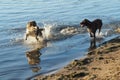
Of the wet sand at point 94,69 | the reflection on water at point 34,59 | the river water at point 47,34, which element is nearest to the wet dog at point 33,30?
the river water at point 47,34

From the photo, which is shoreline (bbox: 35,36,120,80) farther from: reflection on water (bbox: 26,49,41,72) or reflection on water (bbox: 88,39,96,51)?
reflection on water (bbox: 88,39,96,51)

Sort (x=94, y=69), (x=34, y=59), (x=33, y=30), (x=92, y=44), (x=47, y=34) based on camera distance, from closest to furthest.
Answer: (x=94, y=69) → (x=34, y=59) → (x=92, y=44) → (x=33, y=30) → (x=47, y=34)

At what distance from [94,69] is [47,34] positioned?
731 cm

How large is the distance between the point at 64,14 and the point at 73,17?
5.38ft

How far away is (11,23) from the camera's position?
20.0 m

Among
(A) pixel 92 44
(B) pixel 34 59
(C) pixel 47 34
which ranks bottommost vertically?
(B) pixel 34 59

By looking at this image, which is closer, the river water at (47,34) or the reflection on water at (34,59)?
the reflection on water at (34,59)

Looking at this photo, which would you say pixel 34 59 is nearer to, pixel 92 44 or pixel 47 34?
pixel 92 44

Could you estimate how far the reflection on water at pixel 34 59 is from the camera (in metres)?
11.1

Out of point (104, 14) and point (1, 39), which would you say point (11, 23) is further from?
point (104, 14)

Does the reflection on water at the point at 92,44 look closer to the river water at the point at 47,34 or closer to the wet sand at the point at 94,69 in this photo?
the river water at the point at 47,34

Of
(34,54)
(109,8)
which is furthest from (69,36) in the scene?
(109,8)

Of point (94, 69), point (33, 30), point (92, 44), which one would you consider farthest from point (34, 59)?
point (33, 30)

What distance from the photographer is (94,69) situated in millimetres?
9562
